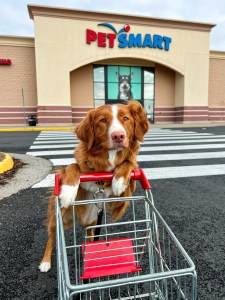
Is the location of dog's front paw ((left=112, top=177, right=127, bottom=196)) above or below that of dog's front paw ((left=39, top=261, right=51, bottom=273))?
above

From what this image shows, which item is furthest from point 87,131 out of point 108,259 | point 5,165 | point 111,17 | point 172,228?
point 111,17

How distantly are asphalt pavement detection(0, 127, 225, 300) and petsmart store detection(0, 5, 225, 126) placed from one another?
16.9 m

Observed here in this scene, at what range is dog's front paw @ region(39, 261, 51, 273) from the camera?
7.12 feet

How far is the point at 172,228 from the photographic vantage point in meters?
2.92

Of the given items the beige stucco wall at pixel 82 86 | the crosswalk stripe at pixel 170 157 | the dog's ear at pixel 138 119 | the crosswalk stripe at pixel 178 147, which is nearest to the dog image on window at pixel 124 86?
the beige stucco wall at pixel 82 86

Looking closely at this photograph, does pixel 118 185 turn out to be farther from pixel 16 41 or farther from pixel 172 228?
pixel 16 41

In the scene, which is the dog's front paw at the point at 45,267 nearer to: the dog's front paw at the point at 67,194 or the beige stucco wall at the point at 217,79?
the dog's front paw at the point at 67,194

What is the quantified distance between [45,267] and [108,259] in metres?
0.89

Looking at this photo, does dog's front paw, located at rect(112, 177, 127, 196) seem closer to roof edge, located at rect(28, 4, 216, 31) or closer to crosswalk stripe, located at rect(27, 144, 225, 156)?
crosswalk stripe, located at rect(27, 144, 225, 156)

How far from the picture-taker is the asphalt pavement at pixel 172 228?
199cm

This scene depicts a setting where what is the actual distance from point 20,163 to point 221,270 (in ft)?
15.0

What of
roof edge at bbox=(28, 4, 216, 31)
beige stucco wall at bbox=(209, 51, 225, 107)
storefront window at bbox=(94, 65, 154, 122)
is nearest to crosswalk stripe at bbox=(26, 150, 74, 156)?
storefront window at bbox=(94, 65, 154, 122)

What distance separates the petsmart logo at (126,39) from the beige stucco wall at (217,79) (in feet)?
17.6

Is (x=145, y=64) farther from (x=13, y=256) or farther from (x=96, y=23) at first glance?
(x=13, y=256)
